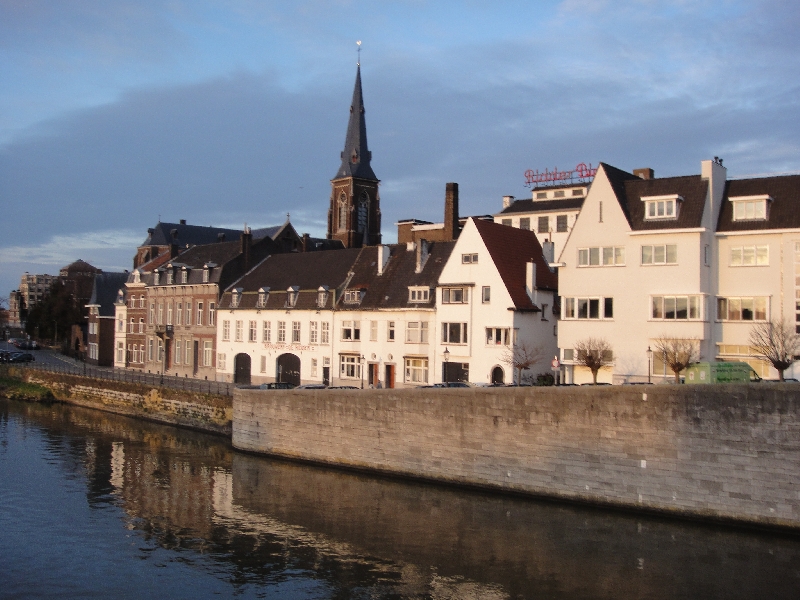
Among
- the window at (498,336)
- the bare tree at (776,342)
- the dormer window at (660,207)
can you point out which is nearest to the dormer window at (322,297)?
the window at (498,336)

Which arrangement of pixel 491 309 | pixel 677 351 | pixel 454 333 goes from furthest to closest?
pixel 454 333
pixel 491 309
pixel 677 351

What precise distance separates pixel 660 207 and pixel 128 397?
44.0 metres

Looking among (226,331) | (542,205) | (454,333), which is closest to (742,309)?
(454,333)

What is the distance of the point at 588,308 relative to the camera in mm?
48156

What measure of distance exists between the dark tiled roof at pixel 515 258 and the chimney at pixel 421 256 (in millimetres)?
6409

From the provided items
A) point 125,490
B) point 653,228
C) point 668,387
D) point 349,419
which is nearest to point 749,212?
point 653,228

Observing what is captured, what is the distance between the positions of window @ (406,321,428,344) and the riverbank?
13176mm

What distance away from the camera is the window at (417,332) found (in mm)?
56812

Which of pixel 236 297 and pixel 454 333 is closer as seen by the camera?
pixel 454 333

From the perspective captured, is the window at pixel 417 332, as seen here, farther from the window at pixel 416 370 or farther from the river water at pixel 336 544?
the river water at pixel 336 544

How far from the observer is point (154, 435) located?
56.2 metres

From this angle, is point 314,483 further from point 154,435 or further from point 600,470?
point 154,435

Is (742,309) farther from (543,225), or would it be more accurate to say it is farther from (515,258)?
(543,225)

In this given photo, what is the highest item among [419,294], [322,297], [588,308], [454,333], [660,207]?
[660,207]
